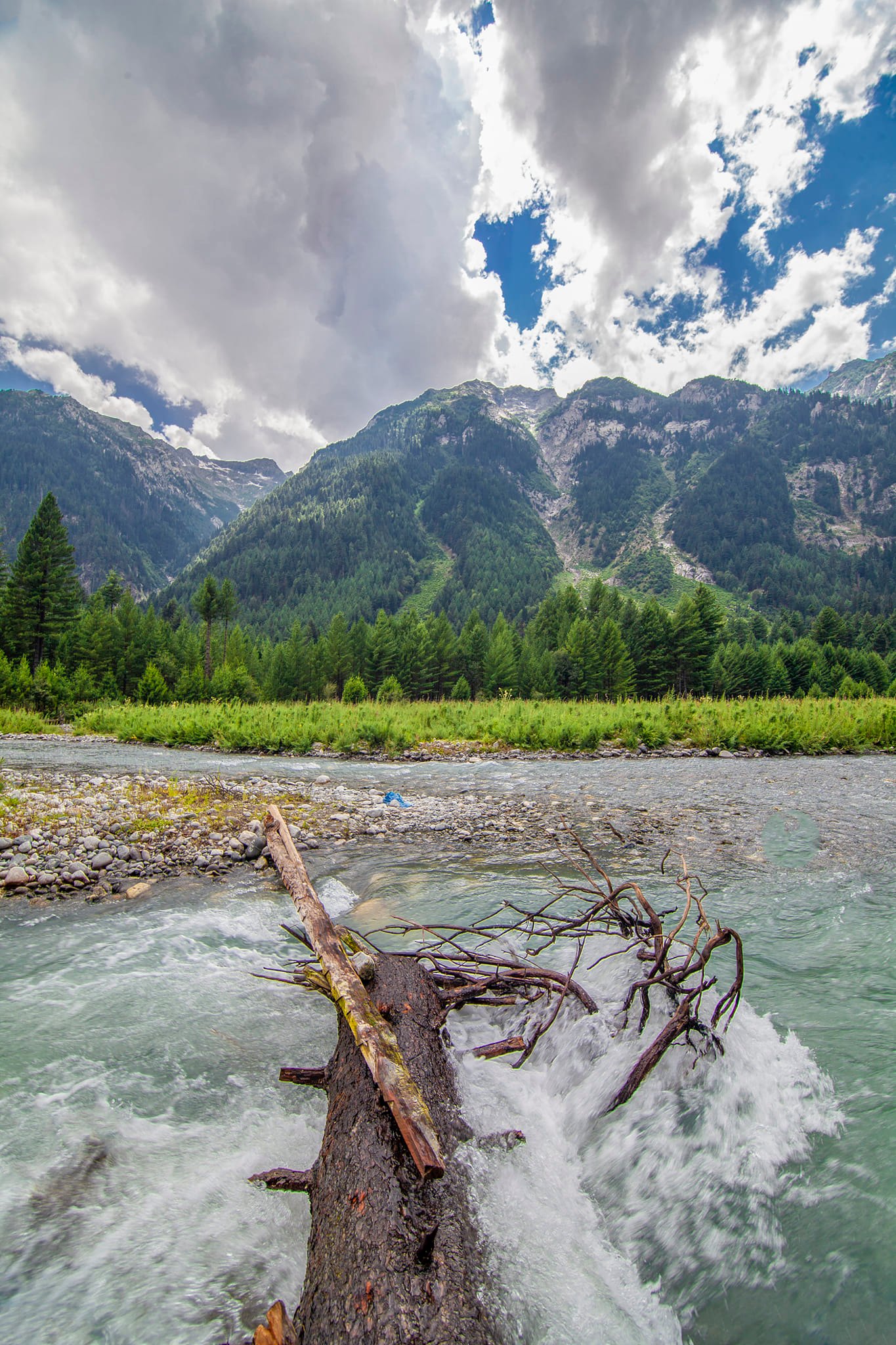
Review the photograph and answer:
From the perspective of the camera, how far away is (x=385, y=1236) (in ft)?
6.03

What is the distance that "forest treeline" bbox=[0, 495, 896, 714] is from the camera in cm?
3966

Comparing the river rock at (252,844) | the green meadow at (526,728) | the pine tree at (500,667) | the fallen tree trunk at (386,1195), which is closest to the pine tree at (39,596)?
the green meadow at (526,728)

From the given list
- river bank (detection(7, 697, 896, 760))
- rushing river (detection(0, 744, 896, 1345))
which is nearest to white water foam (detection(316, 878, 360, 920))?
rushing river (detection(0, 744, 896, 1345))

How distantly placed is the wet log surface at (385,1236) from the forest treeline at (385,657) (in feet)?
110

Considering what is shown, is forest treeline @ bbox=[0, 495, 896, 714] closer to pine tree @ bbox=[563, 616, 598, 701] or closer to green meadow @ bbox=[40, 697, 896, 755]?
pine tree @ bbox=[563, 616, 598, 701]

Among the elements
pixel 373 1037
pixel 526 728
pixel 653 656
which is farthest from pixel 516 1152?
pixel 653 656

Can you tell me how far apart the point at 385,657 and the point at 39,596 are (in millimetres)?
30461

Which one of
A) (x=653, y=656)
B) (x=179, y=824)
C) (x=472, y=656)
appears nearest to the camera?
(x=179, y=824)

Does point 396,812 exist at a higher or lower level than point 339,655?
lower

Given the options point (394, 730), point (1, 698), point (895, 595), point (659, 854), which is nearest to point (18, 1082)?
point (659, 854)

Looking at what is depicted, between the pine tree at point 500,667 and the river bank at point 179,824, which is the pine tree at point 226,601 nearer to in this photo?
the pine tree at point 500,667

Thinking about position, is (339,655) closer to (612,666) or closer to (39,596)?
(39,596)

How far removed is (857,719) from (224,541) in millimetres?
206678

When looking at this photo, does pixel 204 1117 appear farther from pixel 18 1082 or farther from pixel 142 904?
pixel 142 904
